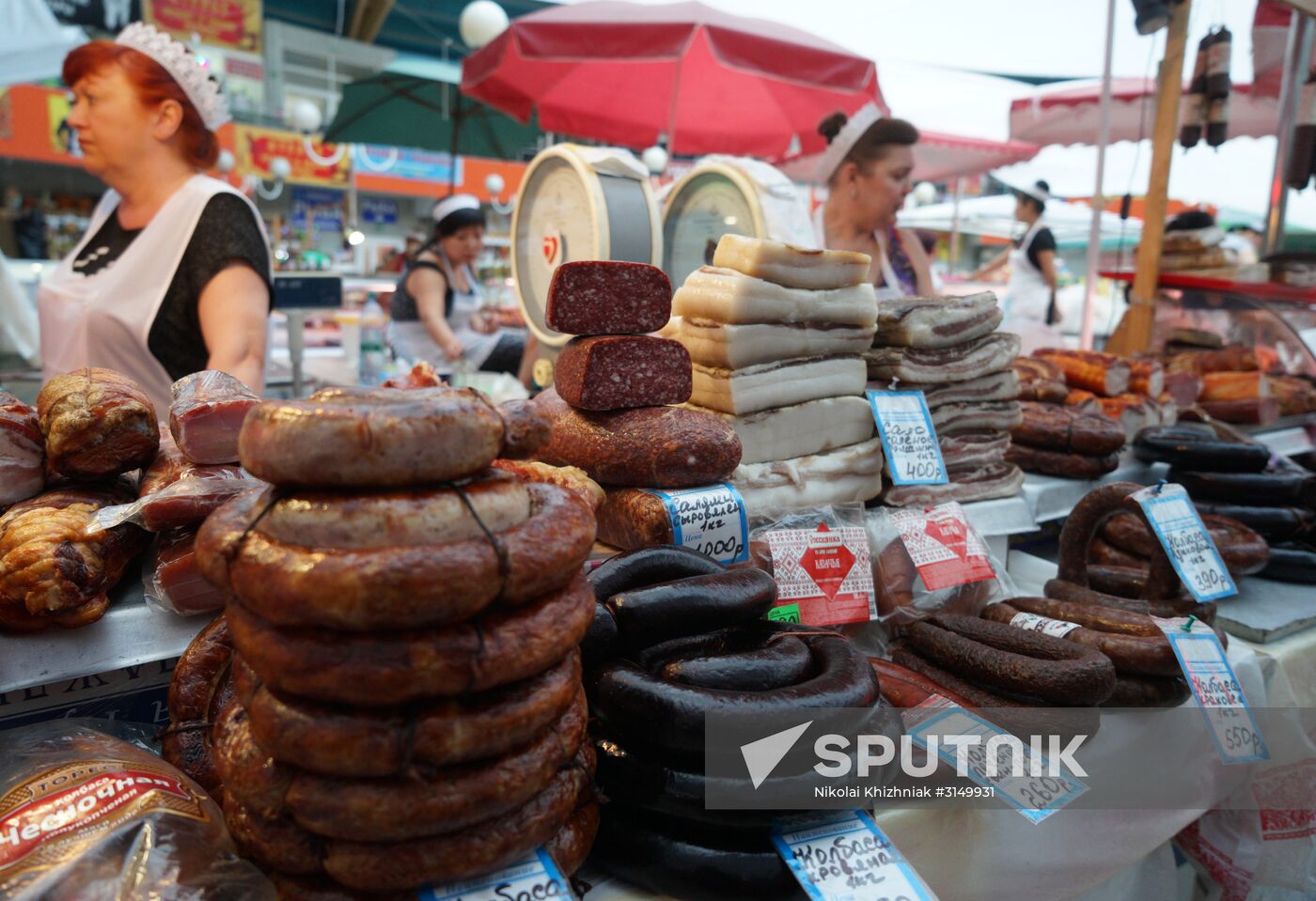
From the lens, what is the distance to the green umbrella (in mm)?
8938

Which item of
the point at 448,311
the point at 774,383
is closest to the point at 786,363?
the point at 774,383

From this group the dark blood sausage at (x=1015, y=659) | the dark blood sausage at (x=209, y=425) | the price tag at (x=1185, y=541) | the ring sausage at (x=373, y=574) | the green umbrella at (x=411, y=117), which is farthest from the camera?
the green umbrella at (x=411, y=117)

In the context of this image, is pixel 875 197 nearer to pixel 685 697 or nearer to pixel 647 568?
pixel 647 568

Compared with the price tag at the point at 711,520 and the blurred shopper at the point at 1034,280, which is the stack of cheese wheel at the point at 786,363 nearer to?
the price tag at the point at 711,520

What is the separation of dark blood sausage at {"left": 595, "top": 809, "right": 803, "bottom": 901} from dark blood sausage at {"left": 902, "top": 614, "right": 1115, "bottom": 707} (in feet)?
2.26

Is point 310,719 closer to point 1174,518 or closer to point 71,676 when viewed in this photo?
point 71,676

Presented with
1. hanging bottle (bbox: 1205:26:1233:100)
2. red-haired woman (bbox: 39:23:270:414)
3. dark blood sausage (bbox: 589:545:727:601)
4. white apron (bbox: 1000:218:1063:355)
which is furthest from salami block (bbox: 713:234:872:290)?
white apron (bbox: 1000:218:1063:355)

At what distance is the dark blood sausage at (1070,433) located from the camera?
2855mm

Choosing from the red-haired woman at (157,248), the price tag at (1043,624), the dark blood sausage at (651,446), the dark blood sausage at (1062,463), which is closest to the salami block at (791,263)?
the dark blood sausage at (651,446)

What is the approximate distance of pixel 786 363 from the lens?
7.09 feet

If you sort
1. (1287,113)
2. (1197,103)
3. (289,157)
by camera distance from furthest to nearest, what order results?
1. (289,157)
2. (1287,113)
3. (1197,103)

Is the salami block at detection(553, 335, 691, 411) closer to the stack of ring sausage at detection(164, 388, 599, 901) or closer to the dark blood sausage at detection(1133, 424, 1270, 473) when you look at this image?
the stack of ring sausage at detection(164, 388, 599, 901)

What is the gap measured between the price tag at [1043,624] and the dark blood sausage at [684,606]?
2.75ft

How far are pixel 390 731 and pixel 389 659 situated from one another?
92mm
